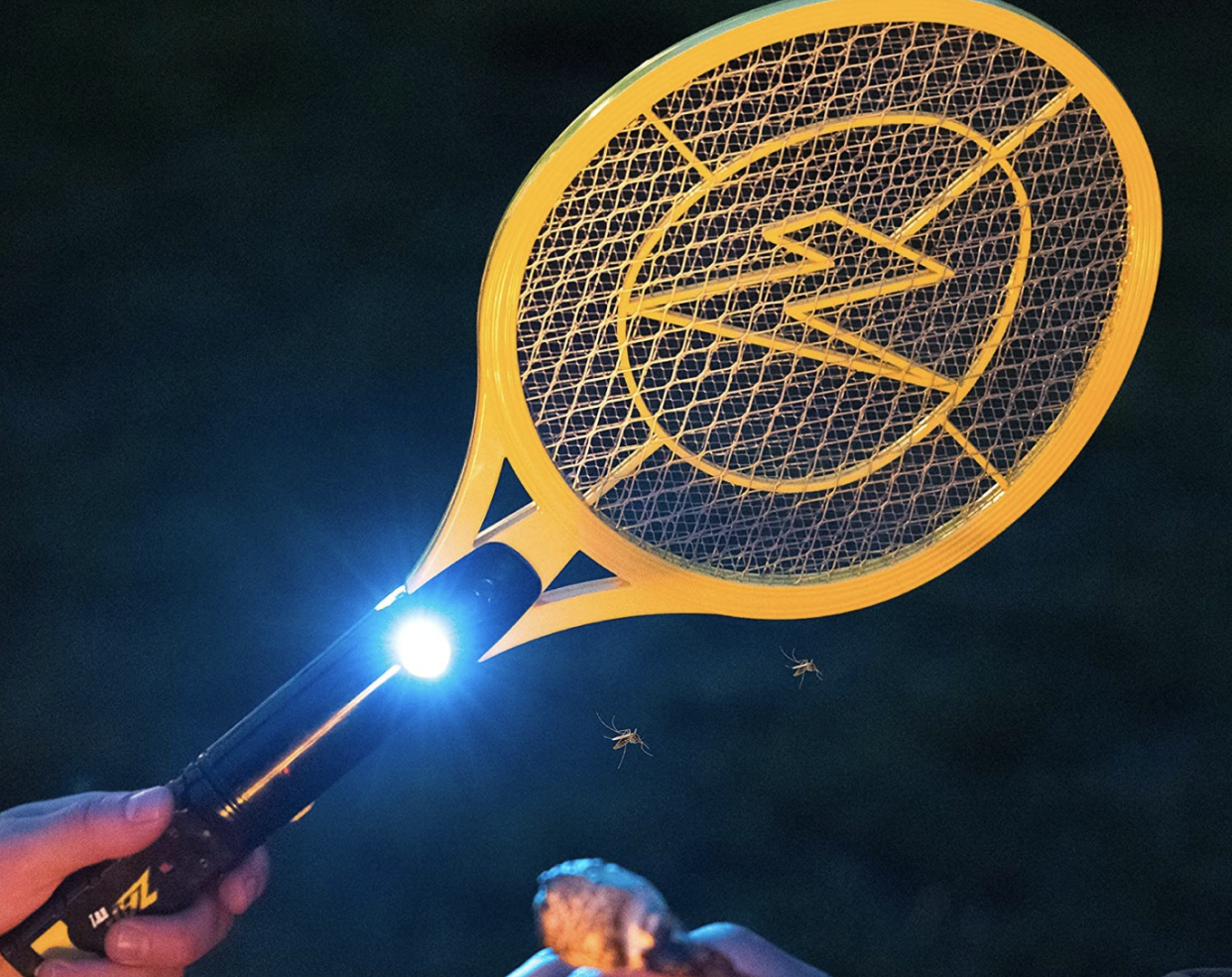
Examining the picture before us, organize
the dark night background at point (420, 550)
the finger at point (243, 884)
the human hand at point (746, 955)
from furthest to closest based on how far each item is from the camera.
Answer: the dark night background at point (420, 550)
the finger at point (243, 884)
the human hand at point (746, 955)

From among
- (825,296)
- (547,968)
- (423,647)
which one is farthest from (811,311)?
(547,968)

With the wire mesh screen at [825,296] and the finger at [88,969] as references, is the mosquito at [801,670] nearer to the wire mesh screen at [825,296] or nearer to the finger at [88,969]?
the wire mesh screen at [825,296]

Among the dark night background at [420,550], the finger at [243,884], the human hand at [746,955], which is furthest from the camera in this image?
the dark night background at [420,550]

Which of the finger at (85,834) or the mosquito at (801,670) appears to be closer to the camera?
the finger at (85,834)

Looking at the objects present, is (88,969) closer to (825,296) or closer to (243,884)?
(243,884)

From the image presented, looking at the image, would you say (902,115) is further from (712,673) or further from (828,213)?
(712,673)

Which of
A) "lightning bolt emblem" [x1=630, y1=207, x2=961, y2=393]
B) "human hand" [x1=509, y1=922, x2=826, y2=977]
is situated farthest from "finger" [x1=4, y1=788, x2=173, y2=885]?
"lightning bolt emblem" [x1=630, y1=207, x2=961, y2=393]

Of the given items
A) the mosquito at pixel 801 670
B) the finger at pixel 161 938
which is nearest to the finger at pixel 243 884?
the finger at pixel 161 938
